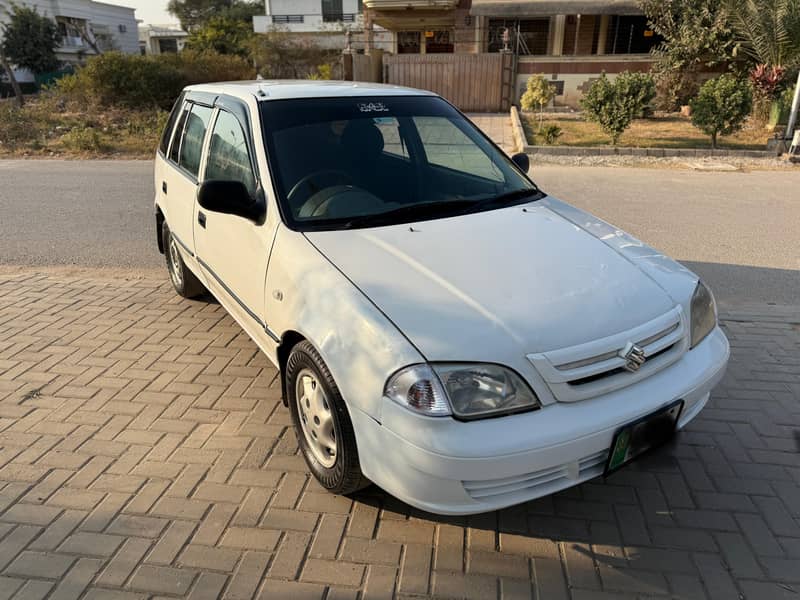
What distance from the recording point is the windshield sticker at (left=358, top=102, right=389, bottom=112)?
360cm

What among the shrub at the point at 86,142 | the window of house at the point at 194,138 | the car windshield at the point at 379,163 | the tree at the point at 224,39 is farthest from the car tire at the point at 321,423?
the tree at the point at 224,39

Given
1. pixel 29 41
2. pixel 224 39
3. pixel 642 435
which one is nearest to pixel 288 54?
pixel 224 39

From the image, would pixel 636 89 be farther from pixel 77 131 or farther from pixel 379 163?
pixel 77 131

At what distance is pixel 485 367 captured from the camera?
7.21 feet

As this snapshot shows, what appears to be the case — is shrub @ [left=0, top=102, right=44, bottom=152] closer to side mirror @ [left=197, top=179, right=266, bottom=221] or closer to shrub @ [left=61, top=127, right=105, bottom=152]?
shrub @ [left=61, top=127, right=105, bottom=152]

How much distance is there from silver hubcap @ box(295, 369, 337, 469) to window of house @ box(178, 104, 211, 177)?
2.04 meters

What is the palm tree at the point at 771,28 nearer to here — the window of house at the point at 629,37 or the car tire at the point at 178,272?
the window of house at the point at 629,37

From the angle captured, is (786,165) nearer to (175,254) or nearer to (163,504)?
(175,254)

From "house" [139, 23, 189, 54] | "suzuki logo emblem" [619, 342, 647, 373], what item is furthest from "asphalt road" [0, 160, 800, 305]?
"house" [139, 23, 189, 54]

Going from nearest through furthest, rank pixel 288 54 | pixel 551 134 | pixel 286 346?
1. pixel 286 346
2. pixel 551 134
3. pixel 288 54

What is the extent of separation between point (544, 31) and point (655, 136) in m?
11.3

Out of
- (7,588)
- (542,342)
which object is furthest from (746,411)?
(7,588)

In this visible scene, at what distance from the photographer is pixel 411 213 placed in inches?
125

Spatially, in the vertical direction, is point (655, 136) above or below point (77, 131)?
below
